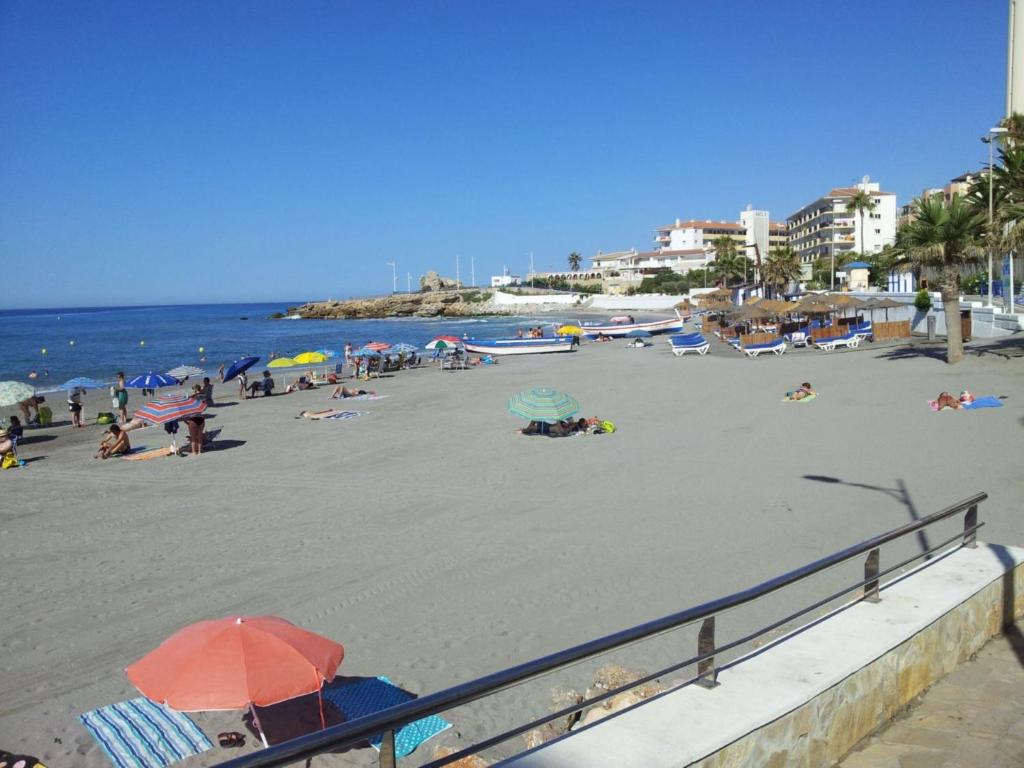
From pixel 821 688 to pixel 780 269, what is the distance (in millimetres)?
62709

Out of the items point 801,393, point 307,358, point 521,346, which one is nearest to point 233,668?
point 801,393

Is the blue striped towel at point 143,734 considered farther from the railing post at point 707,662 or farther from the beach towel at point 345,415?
the beach towel at point 345,415

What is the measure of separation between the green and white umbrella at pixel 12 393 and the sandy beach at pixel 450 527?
129cm

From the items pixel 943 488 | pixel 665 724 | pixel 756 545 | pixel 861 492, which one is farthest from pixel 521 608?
pixel 943 488

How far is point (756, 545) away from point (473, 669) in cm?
460

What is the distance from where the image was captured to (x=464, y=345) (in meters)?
45.8

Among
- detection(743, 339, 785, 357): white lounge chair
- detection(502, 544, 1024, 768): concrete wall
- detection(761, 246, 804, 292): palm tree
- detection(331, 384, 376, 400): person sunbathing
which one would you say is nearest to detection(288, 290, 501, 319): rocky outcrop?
detection(761, 246, 804, 292): palm tree

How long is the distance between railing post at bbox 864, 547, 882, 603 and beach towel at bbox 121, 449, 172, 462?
55.3ft

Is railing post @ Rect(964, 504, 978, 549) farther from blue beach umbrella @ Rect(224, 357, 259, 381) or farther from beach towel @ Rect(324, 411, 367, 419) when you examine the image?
blue beach umbrella @ Rect(224, 357, 259, 381)

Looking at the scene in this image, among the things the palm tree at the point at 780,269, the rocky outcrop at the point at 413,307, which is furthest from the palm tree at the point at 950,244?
the rocky outcrop at the point at 413,307

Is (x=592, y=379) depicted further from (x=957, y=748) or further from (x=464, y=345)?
(x=957, y=748)

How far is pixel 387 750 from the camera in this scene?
96.4 inches

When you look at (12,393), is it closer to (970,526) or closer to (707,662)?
(707,662)

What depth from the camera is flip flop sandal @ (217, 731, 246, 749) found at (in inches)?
233
